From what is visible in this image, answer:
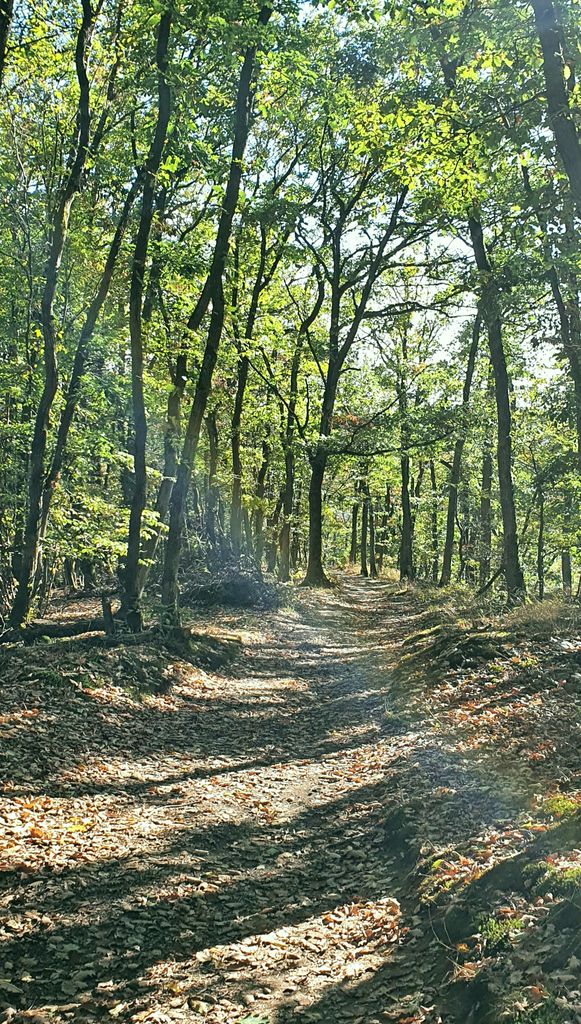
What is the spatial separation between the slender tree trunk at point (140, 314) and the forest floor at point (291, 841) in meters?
1.66

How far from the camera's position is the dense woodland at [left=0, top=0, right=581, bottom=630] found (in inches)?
382

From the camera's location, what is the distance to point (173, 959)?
4.75 metres

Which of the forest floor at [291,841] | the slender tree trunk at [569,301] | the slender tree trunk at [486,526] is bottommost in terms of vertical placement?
the forest floor at [291,841]

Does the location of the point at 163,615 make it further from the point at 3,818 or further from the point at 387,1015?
the point at 387,1015

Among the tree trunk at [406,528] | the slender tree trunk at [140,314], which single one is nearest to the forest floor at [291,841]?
the slender tree trunk at [140,314]

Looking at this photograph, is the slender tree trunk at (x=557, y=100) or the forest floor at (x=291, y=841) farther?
the slender tree trunk at (x=557, y=100)

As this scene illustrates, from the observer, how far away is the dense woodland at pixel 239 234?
31.8 ft

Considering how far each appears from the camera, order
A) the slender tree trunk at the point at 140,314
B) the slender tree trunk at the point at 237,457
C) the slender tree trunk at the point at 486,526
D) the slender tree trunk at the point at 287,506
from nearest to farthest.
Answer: the slender tree trunk at the point at 140,314 → the slender tree trunk at the point at 237,457 → the slender tree trunk at the point at 486,526 → the slender tree trunk at the point at 287,506

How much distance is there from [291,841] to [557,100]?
26.9 feet

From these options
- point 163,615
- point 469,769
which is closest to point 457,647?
point 469,769

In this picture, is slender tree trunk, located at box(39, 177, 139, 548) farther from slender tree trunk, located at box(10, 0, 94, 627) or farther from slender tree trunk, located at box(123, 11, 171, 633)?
slender tree trunk, located at box(123, 11, 171, 633)

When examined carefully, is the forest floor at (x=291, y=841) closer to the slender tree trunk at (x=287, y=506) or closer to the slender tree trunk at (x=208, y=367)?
the slender tree trunk at (x=208, y=367)

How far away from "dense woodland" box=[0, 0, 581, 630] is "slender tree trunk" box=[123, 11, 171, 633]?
45 millimetres

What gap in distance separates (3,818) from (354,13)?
1103cm
